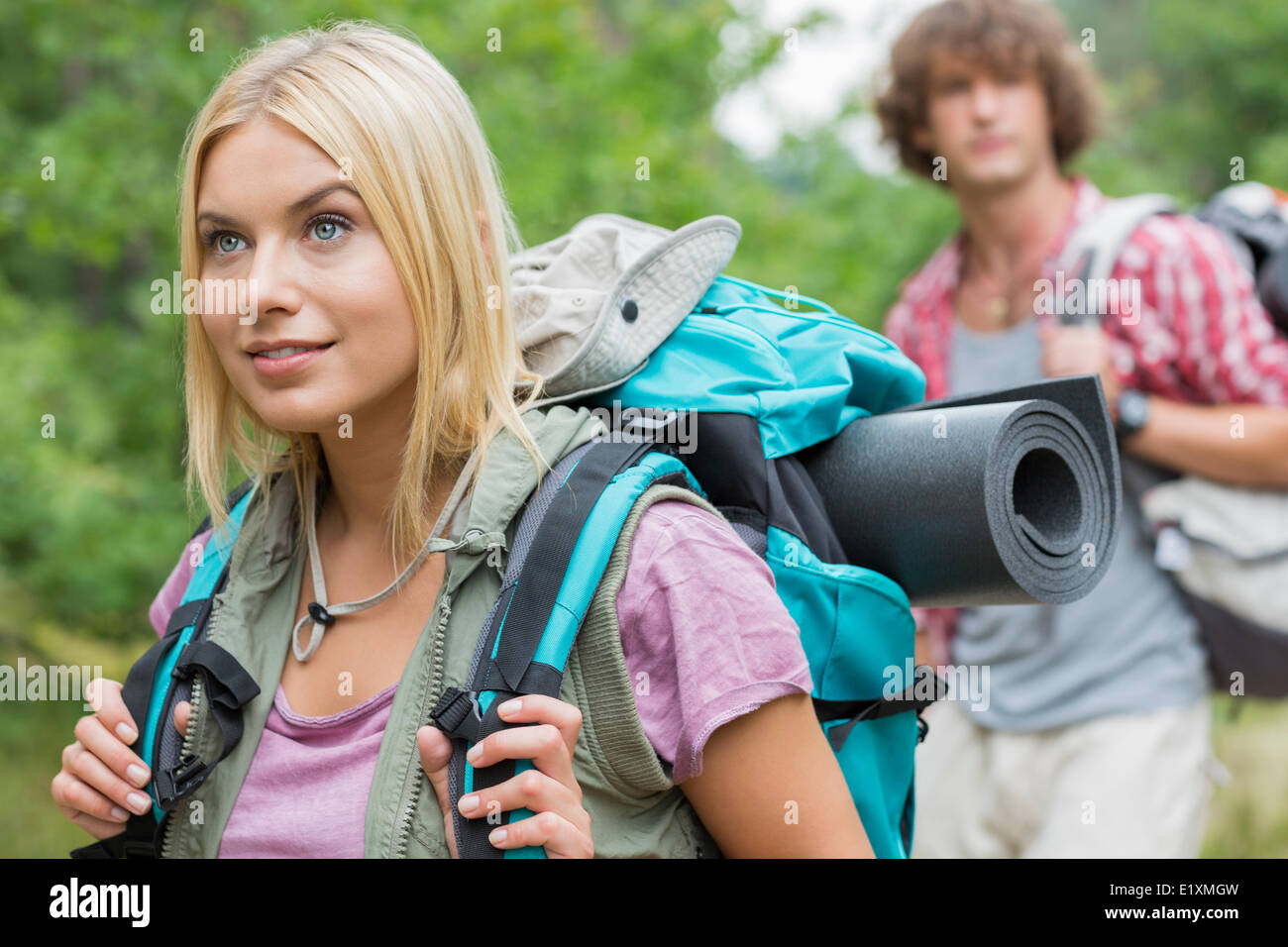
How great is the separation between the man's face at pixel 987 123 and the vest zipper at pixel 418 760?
2.67 metres

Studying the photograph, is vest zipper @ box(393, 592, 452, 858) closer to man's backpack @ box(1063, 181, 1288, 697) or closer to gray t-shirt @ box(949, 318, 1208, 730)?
gray t-shirt @ box(949, 318, 1208, 730)

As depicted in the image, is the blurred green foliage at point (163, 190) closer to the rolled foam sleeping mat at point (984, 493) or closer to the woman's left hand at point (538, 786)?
Result: the rolled foam sleeping mat at point (984, 493)

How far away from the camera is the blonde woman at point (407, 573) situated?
1.67 m

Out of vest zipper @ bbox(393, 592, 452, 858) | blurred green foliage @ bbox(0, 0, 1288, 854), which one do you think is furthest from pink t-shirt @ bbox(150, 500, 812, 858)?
blurred green foliage @ bbox(0, 0, 1288, 854)

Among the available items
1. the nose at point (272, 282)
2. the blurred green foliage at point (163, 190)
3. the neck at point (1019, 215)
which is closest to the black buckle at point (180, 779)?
the nose at point (272, 282)

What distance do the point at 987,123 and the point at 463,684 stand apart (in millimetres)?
2876

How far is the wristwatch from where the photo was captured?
11.0ft

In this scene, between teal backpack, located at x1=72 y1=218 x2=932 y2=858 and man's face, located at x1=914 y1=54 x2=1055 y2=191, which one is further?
man's face, located at x1=914 y1=54 x2=1055 y2=191

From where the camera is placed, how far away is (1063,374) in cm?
335

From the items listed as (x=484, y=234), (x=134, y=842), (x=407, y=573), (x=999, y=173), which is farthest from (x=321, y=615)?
(x=999, y=173)

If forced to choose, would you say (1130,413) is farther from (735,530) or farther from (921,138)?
(735,530)

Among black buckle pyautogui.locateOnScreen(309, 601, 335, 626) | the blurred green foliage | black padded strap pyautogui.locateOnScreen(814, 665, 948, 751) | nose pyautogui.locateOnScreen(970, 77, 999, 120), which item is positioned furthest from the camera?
the blurred green foliage
